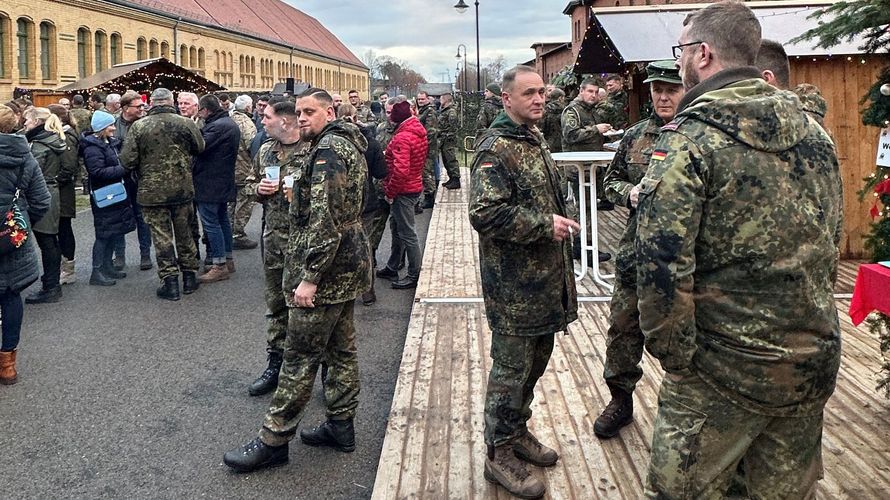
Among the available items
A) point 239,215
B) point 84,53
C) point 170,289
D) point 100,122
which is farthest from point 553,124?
point 84,53

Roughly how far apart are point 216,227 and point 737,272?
6988mm

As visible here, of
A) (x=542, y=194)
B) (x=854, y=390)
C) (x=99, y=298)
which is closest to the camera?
(x=542, y=194)

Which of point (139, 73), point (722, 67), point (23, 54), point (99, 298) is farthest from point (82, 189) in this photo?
point (722, 67)

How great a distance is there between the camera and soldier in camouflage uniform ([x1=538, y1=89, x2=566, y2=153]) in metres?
10.3

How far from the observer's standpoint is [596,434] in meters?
3.97

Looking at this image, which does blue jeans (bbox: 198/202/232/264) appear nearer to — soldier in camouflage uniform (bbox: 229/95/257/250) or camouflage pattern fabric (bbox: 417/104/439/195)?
soldier in camouflage uniform (bbox: 229/95/257/250)

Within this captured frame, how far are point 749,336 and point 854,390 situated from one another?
2.92m

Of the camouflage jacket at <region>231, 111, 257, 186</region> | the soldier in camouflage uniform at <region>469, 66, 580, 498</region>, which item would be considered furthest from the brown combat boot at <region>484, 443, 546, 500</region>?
the camouflage jacket at <region>231, 111, 257, 186</region>

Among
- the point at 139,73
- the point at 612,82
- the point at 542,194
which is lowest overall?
the point at 542,194

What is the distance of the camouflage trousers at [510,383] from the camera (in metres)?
3.38

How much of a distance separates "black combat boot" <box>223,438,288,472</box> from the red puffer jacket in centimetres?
406

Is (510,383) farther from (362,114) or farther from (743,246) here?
(362,114)

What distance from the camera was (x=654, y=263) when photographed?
2127 millimetres

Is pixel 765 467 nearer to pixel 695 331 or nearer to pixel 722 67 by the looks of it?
pixel 695 331
